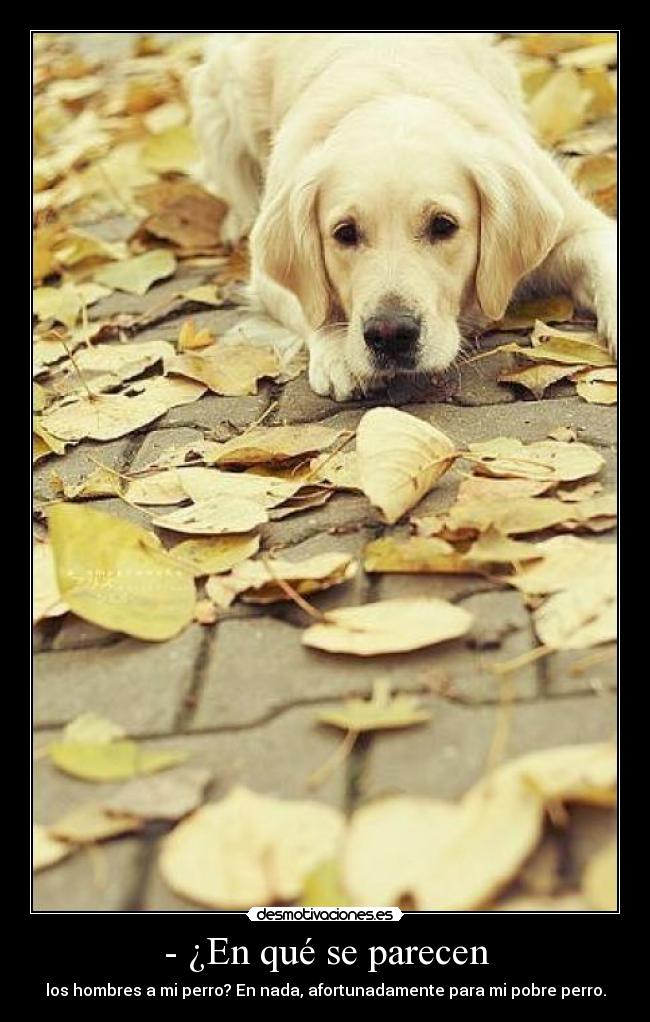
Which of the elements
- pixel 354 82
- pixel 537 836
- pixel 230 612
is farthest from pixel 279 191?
pixel 537 836

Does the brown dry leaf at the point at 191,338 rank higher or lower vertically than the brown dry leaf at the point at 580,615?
higher

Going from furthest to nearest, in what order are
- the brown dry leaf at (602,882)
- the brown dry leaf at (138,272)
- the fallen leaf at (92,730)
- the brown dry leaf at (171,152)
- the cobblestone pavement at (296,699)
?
1. the brown dry leaf at (171,152)
2. the brown dry leaf at (138,272)
3. the fallen leaf at (92,730)
4. the cobblestone pavement at (296,699)
5. the brown dry leaf at (602,882)

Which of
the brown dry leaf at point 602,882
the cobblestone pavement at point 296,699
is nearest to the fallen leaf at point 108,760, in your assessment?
the cobblestone pavement at point 296,699

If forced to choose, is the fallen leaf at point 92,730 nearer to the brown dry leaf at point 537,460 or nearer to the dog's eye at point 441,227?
the brown dry leaf at point 537,460

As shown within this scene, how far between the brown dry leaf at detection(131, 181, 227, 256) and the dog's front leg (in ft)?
5.23

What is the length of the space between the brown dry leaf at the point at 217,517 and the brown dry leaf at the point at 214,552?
0.06 ft

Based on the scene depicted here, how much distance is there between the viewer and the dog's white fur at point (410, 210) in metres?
3.28

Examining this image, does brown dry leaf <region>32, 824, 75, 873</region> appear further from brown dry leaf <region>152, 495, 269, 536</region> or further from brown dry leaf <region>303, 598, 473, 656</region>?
brown dry leaf <region>152, 495, 269, 536</region>

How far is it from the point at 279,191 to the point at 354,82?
385 mm

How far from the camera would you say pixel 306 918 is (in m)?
1.68

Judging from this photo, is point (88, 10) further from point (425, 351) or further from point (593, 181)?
point (425, 351)

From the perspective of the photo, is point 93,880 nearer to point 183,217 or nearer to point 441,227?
point 441,227

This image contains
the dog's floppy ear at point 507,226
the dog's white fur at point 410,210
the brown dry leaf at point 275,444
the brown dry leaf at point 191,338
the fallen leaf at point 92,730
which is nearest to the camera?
the fallen leaf at point 92,730

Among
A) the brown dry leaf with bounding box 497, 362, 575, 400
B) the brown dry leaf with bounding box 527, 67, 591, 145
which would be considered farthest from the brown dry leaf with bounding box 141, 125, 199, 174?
the brown dry leaf with bounding box 497, 362, 575, 400
